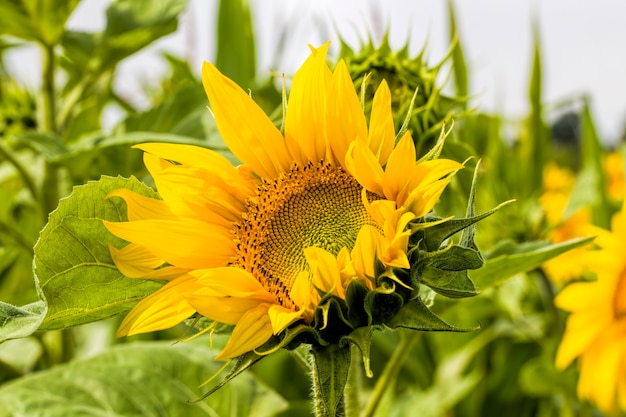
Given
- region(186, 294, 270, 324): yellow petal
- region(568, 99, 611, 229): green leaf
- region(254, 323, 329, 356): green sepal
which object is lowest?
region(568, 99, 611, 229): green leaf

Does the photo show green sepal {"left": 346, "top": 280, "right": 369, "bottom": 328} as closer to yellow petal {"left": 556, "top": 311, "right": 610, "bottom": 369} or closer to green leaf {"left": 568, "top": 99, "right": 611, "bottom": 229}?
yellow petal {"left": 556, "top": 311, "right": 610, "bottom": 369}

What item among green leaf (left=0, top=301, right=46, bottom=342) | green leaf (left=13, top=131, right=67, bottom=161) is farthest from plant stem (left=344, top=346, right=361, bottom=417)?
green leaf (left=13, top=131, right=67, bottom=161)

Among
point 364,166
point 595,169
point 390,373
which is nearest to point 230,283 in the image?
point 364,166

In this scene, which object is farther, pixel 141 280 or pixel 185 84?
pixel 185 84

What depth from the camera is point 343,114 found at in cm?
50

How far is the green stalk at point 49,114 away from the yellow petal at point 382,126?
0.52 metres

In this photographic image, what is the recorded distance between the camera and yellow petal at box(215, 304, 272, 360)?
1.44 feet

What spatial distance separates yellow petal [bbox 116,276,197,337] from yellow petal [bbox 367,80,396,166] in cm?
14

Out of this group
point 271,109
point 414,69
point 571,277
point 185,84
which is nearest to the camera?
point 414,69

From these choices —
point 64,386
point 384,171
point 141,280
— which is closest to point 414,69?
point 384,171

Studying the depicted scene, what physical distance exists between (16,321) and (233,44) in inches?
29.3

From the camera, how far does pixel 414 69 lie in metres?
0.66

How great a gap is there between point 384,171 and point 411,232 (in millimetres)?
63

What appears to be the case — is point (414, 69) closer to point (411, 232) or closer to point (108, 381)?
point (411, 232)
